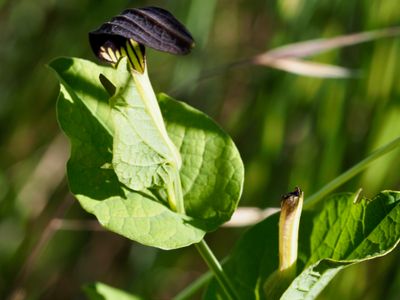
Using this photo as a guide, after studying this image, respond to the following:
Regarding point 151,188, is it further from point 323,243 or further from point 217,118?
point 217,118

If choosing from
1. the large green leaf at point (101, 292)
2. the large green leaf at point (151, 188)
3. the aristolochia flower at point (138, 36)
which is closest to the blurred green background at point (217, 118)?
the large green leaf at point (101, 292)

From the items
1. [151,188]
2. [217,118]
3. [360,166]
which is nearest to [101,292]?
[151,188]

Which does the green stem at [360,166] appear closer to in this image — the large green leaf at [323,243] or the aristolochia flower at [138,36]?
the large green leaf at [323,243]

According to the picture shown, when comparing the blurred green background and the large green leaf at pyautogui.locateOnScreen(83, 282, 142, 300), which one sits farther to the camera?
the blurred green background

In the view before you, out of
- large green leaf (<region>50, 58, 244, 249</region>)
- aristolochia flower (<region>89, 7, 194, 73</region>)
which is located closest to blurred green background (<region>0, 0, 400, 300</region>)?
large green leaf (<region>50, 58, 244, 249</region>)

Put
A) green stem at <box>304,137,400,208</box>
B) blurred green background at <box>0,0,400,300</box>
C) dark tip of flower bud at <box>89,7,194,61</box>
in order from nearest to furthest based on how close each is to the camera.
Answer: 1. dark tip of flower bud at <box>89,7,194,61</box>
2. green stem at <box>304,137,400,208</box>
3. blurred green background at <box>0,0,400,300</box>

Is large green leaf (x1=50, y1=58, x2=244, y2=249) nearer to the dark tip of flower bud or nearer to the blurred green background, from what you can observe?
the dark tip of flower bud

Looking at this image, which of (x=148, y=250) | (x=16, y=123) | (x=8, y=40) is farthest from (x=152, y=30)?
(x=8, y=40)

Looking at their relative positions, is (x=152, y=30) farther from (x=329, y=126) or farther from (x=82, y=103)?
(x=329, y=126)
